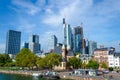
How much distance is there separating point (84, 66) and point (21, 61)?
4916 cm

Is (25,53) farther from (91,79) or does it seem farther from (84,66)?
(91,79)

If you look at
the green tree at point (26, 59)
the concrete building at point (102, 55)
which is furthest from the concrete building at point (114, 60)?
the green tree at point (26, 59)

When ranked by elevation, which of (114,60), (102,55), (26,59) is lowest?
(114,60)

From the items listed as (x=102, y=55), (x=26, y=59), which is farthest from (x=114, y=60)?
(x=26, y=59)

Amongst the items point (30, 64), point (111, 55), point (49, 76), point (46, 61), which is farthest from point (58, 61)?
point (111, 55)

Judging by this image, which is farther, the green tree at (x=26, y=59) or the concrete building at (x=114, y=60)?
the concrete building at (x=114, y=60)

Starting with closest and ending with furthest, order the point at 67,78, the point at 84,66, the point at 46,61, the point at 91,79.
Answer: the point at 91,79 < the point at 67,78 < the point at 46,61 < the point at 84,66

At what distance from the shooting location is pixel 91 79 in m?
82.7

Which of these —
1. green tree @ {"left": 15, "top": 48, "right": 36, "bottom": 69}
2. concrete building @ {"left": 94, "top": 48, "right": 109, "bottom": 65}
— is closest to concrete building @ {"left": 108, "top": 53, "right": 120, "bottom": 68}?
concrete building @ {"left": 94, "top": 48, "right": 109, "bottom": 65}

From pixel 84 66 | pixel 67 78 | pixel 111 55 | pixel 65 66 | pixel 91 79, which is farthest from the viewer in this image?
pixel 111 55

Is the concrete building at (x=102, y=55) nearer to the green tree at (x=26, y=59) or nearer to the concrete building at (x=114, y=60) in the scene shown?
the concrete building at (x=114, y=60)

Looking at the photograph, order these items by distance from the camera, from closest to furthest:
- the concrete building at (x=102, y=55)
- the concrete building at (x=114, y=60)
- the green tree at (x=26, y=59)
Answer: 1. the green tree at (x=26, y=59)
2. the concrete building at (x=114, y=60)
3. the concrete building at (x=102, y=55)

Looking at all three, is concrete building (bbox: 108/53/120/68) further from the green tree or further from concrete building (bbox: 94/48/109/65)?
the green tree

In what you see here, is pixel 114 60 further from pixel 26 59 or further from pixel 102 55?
pixel 26 59
